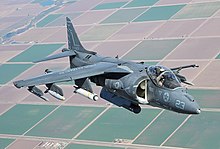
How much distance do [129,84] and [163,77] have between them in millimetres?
3343

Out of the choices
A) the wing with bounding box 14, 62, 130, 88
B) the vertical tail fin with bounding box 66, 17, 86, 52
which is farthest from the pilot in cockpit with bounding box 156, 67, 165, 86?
the vertical tail fin with bounding box 66, 17, 86, 52

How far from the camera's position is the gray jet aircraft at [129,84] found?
132 feet

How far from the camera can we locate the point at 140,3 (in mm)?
151000

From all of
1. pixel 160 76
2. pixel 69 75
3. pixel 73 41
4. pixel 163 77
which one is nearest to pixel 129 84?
pixel 160 76

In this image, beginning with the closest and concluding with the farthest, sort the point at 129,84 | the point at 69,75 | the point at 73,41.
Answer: the point at 129,84 < the point at 69,75 < the point at 73,41

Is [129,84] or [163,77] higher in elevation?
[163,77]

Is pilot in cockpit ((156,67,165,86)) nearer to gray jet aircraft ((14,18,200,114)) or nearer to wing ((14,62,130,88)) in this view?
gray jet aircraft ((14,18,200,114))

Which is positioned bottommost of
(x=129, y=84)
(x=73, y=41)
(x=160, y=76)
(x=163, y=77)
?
(x=129, y=84)

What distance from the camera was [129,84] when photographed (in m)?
42.6

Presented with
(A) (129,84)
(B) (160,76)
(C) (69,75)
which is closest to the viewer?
(B) (160,76)

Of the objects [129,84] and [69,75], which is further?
[69,75]

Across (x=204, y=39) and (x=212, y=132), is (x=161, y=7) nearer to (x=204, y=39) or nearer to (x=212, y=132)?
(x=204, y=39)

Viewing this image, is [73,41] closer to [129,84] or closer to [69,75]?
[69,75]

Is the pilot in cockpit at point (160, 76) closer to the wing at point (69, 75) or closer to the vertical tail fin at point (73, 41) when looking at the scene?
the wing at point (69, 75)
